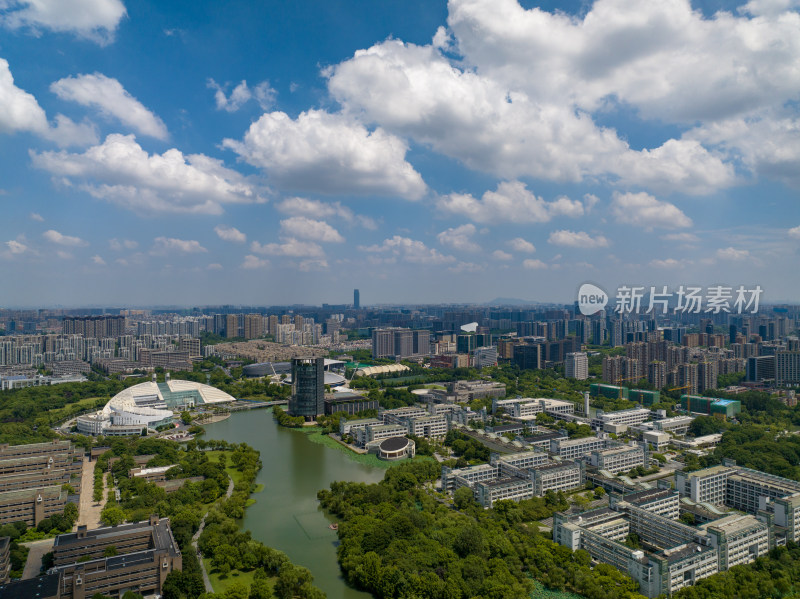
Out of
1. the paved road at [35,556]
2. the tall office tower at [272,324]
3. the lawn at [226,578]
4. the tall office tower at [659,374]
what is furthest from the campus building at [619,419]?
the tall office tower at [272,324]

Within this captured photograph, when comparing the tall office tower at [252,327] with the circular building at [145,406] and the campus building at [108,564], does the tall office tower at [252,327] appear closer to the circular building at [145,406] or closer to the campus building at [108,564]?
the circular building at [145,406]

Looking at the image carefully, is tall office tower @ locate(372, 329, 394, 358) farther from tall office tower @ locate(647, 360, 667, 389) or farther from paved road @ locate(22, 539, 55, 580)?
paved road @ locate(22, 539, 55, 580)

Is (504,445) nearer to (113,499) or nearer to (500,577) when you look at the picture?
(500,577)

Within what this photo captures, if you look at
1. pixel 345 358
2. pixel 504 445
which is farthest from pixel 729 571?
pixel 345 358

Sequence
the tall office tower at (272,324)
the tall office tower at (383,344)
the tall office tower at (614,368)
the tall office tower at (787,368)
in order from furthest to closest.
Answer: the tall office tower at (272,324) → the tall office tower at (383,344) → the tall office tower at (614,368) → the tall office tower at (787,368)

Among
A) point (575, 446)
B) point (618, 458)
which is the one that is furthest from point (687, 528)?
point (575, 446)

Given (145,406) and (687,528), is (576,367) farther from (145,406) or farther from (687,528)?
(145,406)
